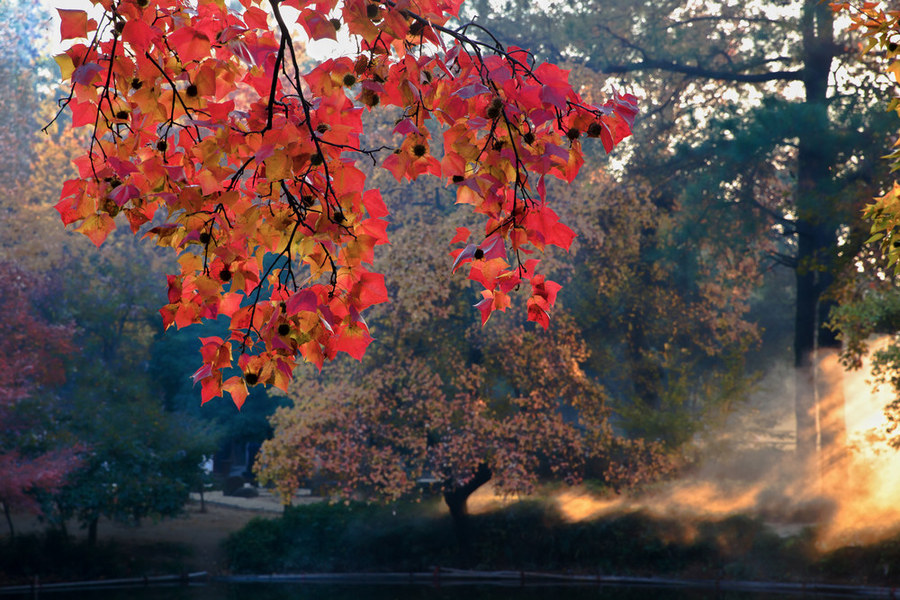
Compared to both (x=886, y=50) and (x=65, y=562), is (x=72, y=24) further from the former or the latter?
(x=65, y=562)

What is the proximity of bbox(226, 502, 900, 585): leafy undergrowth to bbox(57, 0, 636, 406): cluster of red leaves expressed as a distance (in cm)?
1321

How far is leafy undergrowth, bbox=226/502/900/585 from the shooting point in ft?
46.5

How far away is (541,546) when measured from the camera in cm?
1606

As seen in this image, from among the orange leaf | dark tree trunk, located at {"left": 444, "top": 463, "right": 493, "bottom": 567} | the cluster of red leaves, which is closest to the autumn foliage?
the cluster of red leaves

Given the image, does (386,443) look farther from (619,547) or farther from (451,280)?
(619,547)

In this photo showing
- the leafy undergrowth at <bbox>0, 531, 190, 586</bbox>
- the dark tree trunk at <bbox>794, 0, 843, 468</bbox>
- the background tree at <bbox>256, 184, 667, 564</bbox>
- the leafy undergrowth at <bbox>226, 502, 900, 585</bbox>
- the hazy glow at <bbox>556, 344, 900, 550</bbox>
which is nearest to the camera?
the dark tree trunk at <bbox>794, 0, 843, 468</bbox>

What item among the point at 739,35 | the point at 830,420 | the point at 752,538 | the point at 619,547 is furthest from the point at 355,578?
the point at 739,35

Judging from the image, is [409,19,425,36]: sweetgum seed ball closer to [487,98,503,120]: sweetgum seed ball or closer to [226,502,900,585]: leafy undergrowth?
[487,98,503,120]: sweetgum seed ball

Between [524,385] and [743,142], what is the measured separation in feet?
17.5

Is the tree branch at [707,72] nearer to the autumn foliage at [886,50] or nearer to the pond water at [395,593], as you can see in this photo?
the pond water at [395,593]

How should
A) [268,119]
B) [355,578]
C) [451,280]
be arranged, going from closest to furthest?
[268,119]
[451,280]
[355,578]

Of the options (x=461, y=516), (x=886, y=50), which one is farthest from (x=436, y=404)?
(x=886, y=50)

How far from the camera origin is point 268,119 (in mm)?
2740

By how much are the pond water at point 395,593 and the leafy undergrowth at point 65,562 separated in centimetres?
69
